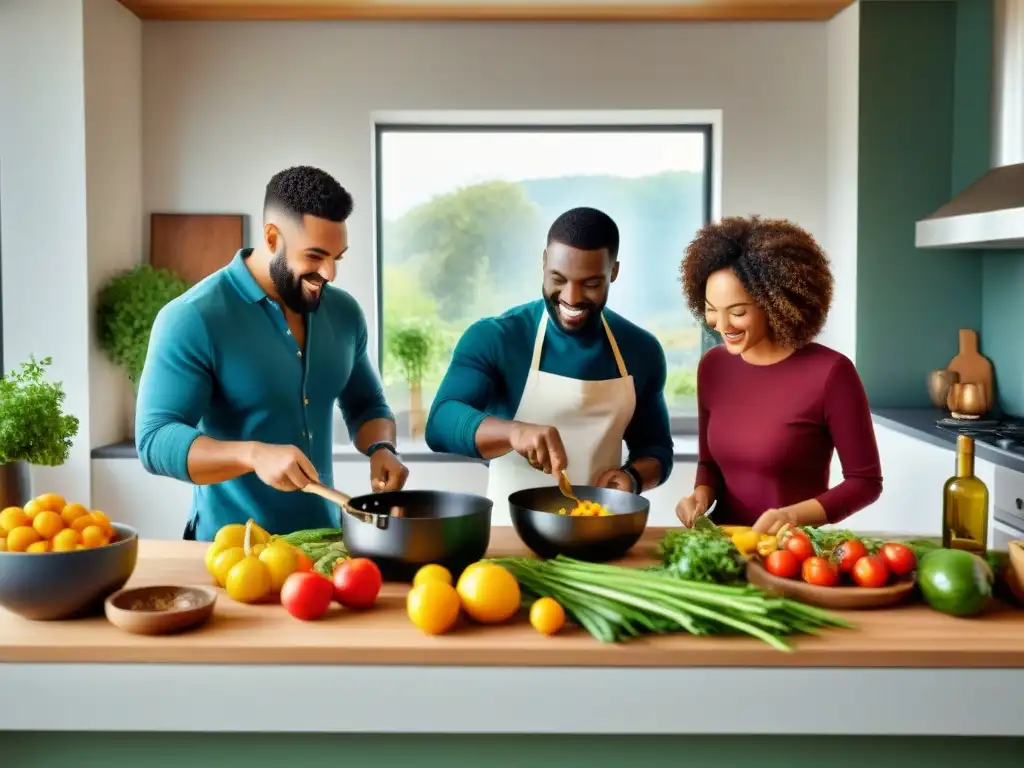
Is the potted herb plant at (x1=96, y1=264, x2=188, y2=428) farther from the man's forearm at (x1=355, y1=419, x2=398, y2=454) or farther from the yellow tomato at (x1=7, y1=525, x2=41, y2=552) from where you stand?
the yellow tomato at (x1=7, y1=525, x2=41, y2=552)

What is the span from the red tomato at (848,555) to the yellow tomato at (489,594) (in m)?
0.56

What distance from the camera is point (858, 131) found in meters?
4.02

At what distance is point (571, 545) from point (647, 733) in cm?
43

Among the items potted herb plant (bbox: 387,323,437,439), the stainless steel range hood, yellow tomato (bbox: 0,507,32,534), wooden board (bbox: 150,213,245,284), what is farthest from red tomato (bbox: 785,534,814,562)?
wooden board (bbox: 150,213,245,284)

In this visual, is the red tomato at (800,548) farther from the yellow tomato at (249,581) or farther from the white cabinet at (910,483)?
the white cabinet at (910,483)

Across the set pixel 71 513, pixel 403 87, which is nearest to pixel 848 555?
pixel 71 513

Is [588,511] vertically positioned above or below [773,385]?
below

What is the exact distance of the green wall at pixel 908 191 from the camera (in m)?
3.99

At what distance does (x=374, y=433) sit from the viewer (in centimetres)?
246

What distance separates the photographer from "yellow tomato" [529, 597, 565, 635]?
1.43 metres

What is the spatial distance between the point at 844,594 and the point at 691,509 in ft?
2.07

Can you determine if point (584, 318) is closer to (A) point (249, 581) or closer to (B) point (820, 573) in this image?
(B) point (820, 573)

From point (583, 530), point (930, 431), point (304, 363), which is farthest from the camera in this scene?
point (930, 431)

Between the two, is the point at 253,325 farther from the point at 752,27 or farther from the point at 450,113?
the point at 752,27
